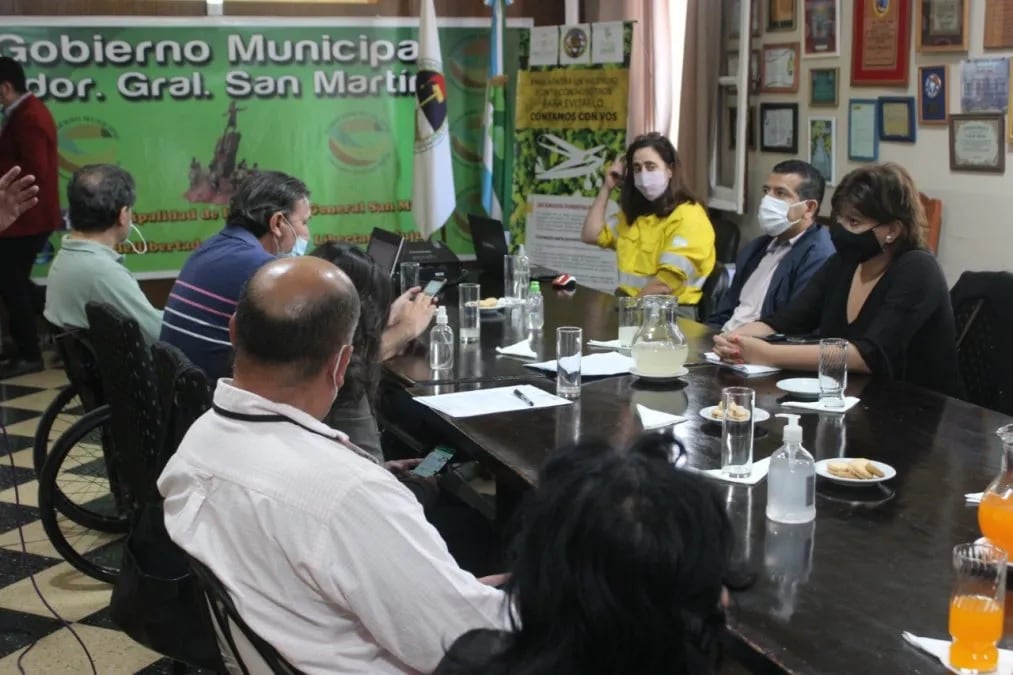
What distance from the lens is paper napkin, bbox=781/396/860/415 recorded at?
258 centimetres

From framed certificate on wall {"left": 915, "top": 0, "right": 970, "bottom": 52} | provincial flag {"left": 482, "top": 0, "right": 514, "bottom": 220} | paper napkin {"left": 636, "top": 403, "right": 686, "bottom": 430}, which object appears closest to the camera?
paper napkin {"left": 636, "top": 403, "right": 686, "bottom": 430}

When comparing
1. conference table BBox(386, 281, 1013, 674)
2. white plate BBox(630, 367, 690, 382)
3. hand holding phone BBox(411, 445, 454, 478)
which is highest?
white plate BBox(630, 367, 690, 382)

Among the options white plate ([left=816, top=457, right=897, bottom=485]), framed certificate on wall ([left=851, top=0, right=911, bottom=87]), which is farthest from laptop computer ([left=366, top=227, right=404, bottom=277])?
white plate ([left=816, top=457, right=897, bottom=485])

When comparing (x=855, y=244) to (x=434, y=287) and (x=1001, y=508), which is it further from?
(x=434, y=287)

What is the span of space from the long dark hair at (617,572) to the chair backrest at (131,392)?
169 cm

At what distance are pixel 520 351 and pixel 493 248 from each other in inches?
58.3

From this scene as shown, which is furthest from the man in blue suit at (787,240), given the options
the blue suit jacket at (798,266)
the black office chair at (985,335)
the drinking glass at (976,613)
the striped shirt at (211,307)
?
the drinking glass at (976,613)

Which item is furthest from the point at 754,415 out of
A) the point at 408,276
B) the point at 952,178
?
the point at 952,178

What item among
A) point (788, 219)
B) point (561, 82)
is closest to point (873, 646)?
point (788, 219)

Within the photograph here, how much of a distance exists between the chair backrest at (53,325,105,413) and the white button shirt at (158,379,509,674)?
80.0 inches

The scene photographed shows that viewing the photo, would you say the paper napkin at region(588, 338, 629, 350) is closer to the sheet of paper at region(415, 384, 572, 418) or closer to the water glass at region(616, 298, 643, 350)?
the water glass at region(616, 298, 643, 350)

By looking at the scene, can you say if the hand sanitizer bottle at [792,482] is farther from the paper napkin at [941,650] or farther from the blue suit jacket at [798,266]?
the blue suit jacket at [798,266]

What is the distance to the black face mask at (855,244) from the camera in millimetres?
2975

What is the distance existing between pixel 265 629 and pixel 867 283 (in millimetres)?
2193
